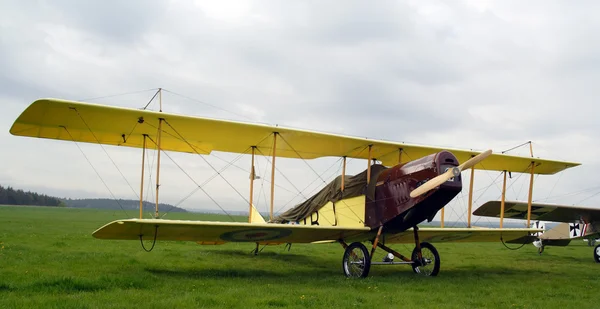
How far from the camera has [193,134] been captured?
10.4m

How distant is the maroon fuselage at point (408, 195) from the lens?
28.8 ft

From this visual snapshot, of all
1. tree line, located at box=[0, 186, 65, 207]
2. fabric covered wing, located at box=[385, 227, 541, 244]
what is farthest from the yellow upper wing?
tree line, located at box=[0, 186, 65, 207]

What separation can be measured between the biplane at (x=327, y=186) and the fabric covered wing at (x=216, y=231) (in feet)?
0.06

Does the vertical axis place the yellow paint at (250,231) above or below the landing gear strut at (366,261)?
above

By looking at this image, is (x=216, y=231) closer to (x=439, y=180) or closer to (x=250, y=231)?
(x=250, y=231)

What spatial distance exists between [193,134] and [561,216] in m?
12.6

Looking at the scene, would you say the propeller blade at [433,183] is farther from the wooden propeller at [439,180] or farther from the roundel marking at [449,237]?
the roundel marking at [449,237]

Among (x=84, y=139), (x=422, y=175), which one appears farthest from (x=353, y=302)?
(x=84, y=139)

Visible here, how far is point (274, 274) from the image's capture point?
9648 millimetres

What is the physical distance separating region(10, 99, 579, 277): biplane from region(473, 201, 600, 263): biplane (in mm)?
1798

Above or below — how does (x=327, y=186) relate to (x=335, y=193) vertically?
above

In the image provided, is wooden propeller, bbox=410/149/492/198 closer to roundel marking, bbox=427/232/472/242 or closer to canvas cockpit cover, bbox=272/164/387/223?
canvas cockpit cover, bbox=272/164/387/223

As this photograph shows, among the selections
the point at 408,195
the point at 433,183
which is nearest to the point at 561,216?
the point at 408,195

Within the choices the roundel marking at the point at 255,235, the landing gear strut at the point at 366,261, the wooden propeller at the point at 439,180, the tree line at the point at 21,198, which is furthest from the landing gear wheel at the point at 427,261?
the tree line at the point at 21,198
